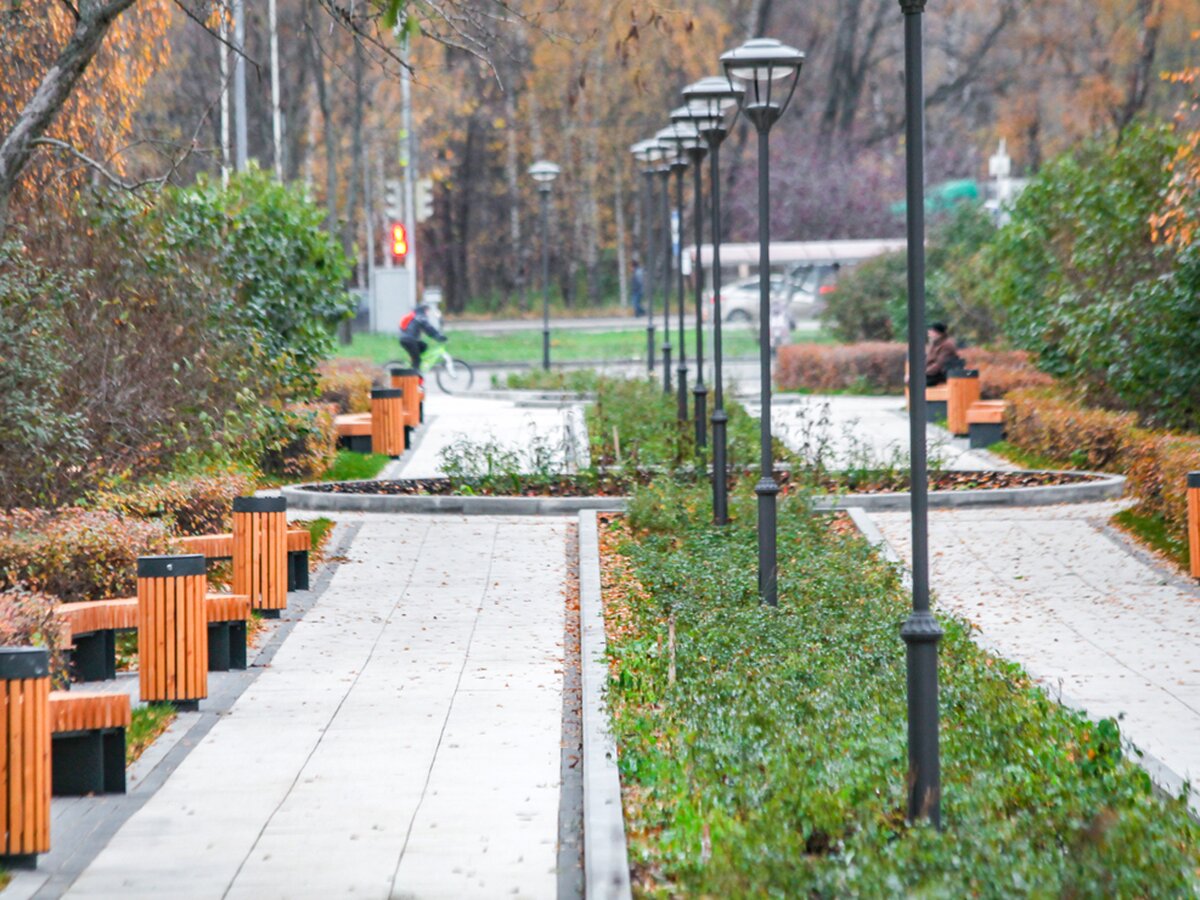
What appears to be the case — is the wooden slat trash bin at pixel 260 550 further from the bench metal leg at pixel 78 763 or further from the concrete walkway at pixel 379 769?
the bench metal leg at pixel 78 763

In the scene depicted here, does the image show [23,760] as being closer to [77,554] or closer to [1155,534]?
[77,554]

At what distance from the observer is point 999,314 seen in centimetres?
2881

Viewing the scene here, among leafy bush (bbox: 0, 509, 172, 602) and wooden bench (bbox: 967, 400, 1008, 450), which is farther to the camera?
wooden bench (bbox: 967, 400, 1008, 450)

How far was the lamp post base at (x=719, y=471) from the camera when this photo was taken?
13.9m

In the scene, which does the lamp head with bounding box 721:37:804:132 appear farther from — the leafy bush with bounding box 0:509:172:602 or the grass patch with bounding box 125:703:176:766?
the grass patch with bounding box 125:703:176:766

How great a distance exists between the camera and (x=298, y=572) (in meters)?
12.6

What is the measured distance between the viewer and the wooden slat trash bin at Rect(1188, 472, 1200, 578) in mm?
12039

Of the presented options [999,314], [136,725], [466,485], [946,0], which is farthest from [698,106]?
[946,0]

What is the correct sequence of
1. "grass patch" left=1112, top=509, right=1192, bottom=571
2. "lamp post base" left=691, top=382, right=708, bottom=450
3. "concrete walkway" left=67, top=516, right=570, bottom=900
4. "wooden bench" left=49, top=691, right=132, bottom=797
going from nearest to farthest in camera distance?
1. "concrete walkway" left=67, top=516, right=570, bottom=900
2. "wooden bench" left=49, top=691, right=132, bottom=797
3. "grass patch" left=1112, top=509, right=1192, bottom=571
4. "lamp post base" left=691, top=382, right=708, bottom=450

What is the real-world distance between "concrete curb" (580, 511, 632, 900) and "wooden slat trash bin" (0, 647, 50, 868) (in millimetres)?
1916

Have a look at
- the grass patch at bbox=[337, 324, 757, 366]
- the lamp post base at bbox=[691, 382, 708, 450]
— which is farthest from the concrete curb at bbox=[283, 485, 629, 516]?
the grass patch at bbox=[337, 324, 757, 366]

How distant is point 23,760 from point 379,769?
1.74 m

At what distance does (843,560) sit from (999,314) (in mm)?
17530

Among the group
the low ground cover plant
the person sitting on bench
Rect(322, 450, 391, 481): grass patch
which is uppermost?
the person sitting on bench
